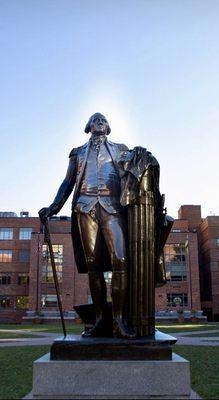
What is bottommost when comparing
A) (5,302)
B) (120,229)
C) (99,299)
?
(5,302)

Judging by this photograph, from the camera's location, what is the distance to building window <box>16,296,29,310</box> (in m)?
66.4

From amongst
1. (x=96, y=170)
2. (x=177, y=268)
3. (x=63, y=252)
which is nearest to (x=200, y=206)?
(x=177, y=268)

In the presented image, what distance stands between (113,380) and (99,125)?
3.16 meters

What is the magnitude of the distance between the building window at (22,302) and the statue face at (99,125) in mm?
63039

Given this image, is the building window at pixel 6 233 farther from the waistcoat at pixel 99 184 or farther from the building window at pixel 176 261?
the waistcoat at pixel 99 184

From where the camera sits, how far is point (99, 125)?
618 cm

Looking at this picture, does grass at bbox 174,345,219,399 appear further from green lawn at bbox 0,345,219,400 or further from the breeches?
the breeches

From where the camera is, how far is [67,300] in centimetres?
6138

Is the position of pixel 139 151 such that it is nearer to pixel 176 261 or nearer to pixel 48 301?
pixel 48 301

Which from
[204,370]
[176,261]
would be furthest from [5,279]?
[204,370]

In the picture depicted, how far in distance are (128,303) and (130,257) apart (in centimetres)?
51

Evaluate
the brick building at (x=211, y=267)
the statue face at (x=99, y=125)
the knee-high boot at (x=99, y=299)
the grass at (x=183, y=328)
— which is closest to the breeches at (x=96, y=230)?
Result: the knee-high boot at (x=99, y=299)

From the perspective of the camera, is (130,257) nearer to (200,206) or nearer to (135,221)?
(135,221)

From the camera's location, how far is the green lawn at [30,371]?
23.6 feet
